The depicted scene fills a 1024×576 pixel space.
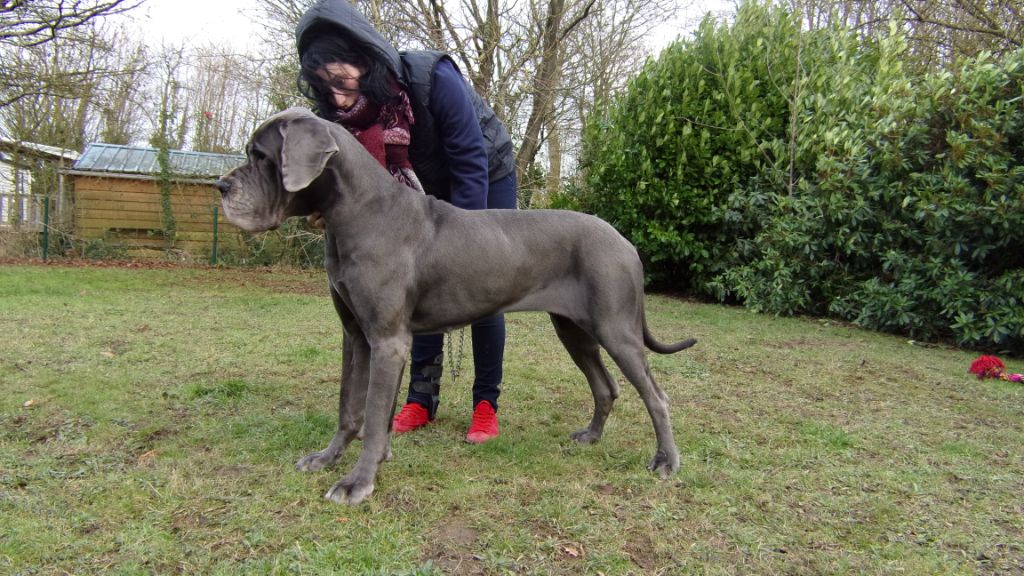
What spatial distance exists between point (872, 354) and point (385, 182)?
6.20 m

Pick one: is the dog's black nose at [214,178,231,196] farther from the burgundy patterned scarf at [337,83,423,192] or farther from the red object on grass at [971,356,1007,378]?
the red object on grass at [971,356,1007,378]

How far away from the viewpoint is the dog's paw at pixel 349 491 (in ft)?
9.35

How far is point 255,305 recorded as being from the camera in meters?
9.27

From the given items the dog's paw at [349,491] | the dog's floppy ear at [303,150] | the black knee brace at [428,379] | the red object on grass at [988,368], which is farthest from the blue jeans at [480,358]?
the red object on grass at [988,368]

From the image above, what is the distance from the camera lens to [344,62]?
127 inches

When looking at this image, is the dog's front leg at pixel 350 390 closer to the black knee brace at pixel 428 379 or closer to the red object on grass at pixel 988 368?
the black knee brace at pixel 428 379

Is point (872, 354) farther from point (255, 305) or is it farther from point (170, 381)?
point (255, 305)

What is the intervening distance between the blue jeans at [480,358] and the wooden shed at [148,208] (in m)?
13.1

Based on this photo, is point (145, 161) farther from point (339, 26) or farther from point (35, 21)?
point (339, 26)

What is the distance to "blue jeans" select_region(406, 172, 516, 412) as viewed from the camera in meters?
4.02

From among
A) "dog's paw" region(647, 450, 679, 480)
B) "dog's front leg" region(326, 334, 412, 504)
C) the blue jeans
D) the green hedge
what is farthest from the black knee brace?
the green hedge

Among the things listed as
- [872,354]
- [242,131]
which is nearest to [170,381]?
[872,354]

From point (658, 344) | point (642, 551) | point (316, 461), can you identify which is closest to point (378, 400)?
point (316, 461)

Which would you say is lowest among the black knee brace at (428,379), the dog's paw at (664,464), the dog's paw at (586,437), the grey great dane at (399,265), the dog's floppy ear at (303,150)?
the dog's paw at (586,437)
